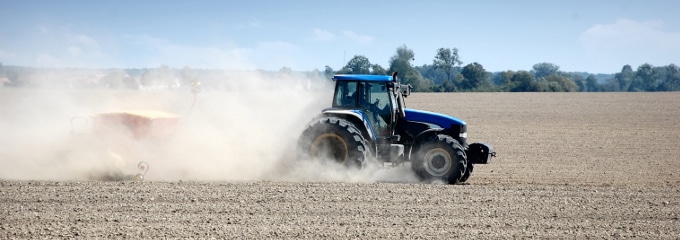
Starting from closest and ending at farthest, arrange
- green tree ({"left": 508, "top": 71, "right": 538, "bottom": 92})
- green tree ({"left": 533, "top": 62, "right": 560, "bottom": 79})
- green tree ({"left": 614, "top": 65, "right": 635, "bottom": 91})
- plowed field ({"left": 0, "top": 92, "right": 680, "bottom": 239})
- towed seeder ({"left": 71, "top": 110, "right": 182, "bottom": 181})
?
plowed field ({"left": 0, "top": 92, "right": 680, "bottom": 239}) → towed seeder ({"left": 71, "top": 110, "right": 182, "bottom": 181}) → green tree ({"left": 508, "top": 71, "right": 538, "bottom": 92}) → green tree ({"left": 614, "top": 65, "right": 635, "bottom": 91}) → green tree ({"left": 533, "top": 62, "right": 560, "bottom": 79})

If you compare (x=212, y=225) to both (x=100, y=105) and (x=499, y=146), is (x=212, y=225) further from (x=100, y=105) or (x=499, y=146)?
(x=499, y=146)

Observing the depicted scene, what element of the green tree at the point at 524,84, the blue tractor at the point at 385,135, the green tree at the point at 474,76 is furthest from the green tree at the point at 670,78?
the blue tractor at the point at 385,135

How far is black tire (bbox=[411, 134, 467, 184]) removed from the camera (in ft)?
41.0

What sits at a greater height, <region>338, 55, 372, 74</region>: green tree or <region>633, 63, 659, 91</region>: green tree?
<region>633, 63, 659, 91</region>: green tree

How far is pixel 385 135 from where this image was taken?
13000mm

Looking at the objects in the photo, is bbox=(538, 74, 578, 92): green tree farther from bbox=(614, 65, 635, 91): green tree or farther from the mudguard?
the mudguard

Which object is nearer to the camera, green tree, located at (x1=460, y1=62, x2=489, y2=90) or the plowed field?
the plowed field

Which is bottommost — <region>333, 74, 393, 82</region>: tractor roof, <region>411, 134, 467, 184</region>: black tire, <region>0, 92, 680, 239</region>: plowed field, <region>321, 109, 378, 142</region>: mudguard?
<region>0, 92, 680, 239</region>: plowed field

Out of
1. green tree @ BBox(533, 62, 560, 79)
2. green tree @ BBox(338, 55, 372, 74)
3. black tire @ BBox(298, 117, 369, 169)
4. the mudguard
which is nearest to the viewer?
black tire @ BBox(298, 117, 369, 169)

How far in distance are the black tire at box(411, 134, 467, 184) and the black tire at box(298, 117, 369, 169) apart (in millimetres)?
1015

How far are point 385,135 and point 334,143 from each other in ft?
3.25

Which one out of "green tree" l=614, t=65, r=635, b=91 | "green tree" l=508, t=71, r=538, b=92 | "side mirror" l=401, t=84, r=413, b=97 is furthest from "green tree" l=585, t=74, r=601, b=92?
"side mirror" l=401, t=84, r=413, b=97

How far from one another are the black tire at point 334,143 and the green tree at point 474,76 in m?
56.3

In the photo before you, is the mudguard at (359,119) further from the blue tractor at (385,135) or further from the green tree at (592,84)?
the green tree at (592,84)
